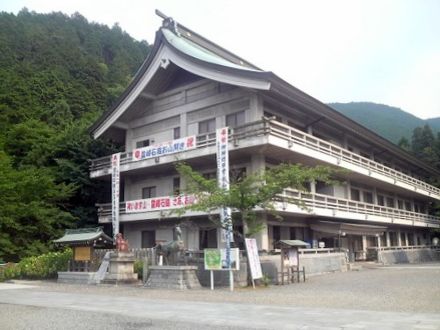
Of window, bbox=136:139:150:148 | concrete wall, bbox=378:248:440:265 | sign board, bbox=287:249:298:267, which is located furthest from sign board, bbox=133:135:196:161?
concrete wall, bbox=378:248:440:265

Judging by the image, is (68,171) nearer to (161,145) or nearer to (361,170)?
(161,145)

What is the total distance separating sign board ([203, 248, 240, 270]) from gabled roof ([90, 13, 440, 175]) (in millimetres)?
8663

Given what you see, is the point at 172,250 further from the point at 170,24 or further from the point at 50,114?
the point at 50,114

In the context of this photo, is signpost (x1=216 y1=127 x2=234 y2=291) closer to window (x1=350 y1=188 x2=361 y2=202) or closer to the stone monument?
the stone monument

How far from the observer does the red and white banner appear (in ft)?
74.8

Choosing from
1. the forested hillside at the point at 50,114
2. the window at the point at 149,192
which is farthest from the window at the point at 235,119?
the forested hillside at the point at 50,114

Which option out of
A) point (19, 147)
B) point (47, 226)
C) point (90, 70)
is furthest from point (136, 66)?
point (47, 226)

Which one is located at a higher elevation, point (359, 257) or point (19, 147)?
point (19, 147)

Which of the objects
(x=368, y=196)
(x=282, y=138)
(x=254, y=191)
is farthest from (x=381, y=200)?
(x=254, y=191)

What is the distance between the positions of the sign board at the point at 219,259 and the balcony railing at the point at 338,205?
3.35 meters

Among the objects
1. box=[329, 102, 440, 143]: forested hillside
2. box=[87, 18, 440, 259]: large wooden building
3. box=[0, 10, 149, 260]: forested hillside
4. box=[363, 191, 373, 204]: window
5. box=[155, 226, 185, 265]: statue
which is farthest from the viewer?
box=[329, 102, 440, 143]: forested hillside

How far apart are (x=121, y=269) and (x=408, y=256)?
24911 mm

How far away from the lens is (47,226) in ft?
84.8

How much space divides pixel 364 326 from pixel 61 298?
9.52m
